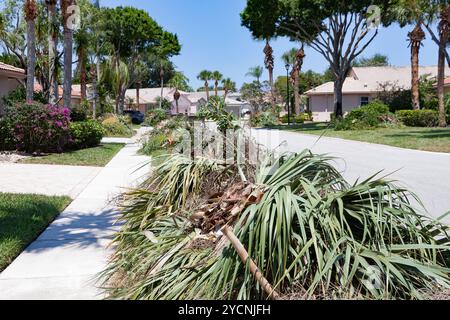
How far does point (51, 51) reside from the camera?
24.2 meters

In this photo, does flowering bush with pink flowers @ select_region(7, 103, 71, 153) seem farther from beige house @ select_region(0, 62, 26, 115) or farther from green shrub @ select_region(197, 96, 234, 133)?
green shrub @ select_region(197, 96, 234, 133)

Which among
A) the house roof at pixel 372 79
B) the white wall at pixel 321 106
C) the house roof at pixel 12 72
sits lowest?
the white wall at pixel 321 106

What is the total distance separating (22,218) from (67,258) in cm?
181

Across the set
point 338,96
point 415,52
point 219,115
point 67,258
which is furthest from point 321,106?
point 67,258

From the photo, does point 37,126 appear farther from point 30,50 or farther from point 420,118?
point 420,118

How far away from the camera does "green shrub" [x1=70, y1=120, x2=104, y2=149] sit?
57.8 ft

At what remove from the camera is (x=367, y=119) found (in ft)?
94.8

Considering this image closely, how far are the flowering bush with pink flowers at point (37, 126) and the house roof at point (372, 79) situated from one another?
3570 cm

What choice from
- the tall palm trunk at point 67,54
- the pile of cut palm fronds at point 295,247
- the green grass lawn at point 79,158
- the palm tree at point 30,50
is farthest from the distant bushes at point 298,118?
the pile of cut palm fronds at point 295,247

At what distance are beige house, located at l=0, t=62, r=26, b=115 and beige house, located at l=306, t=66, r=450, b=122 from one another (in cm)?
3105

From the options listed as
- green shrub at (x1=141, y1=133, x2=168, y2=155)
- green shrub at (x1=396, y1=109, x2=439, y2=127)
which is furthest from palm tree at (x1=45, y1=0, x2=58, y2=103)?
green shrub at (x1=396, y1=109, x2=439, y2=127)

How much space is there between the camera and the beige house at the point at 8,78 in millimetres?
22861

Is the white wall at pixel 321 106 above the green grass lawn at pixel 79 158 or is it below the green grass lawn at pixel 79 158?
above

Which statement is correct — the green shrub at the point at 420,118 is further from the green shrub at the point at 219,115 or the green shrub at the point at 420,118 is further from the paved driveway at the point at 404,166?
the green shrub at the point at 219,115
